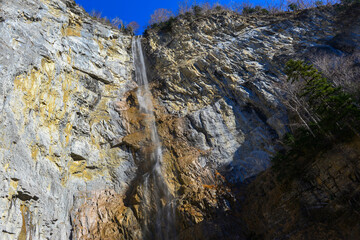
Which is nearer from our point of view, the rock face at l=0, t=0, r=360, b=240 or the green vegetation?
the green vegetation

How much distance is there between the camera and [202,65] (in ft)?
68.0

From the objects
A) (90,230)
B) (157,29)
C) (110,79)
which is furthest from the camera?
(157,29)

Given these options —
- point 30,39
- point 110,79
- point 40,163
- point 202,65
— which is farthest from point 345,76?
point 30,39

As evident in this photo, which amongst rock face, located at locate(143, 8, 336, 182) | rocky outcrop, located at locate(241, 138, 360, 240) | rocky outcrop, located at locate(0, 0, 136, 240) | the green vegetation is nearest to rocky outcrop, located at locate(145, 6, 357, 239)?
rock face, located at locate(143, 8, 336, 182)

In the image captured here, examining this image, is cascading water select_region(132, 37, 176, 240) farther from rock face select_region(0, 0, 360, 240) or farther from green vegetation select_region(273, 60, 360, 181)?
green vegetation select_region(273, 60, 360, 181)

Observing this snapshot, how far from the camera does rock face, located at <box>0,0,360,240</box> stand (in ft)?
39.1

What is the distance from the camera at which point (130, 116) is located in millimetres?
18688

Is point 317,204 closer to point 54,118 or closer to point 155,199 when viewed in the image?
point 155,199

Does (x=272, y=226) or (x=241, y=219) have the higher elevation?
(x=241, y=219)

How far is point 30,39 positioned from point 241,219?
616 inches

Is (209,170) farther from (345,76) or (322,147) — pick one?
(345,76)

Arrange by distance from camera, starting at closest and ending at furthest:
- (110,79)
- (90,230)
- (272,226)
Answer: (272,226) < (90,230) < (110,79)

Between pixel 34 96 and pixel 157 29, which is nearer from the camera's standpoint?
pixel 34 96

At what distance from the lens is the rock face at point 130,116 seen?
470 inches
